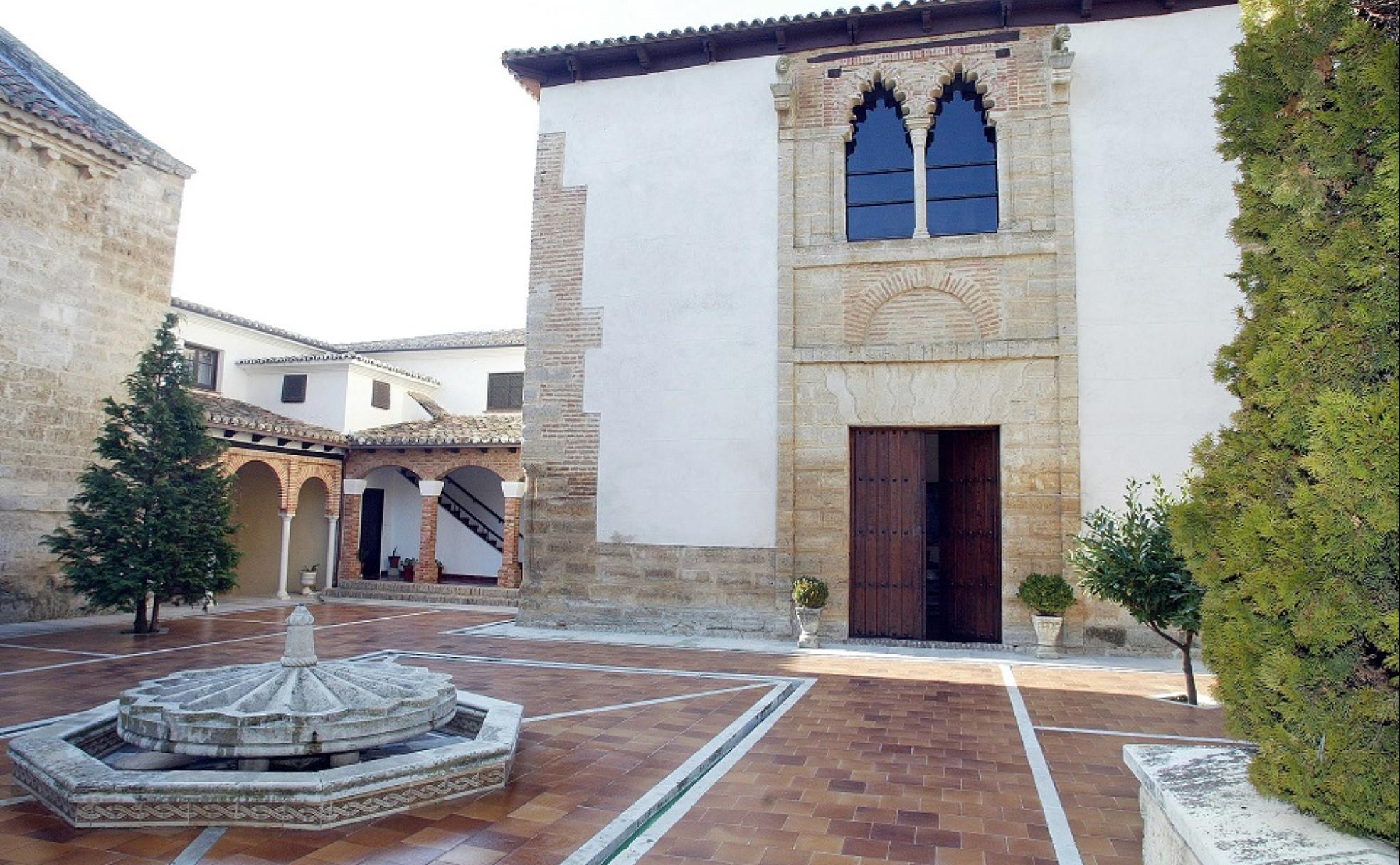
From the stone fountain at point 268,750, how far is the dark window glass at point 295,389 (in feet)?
49.2

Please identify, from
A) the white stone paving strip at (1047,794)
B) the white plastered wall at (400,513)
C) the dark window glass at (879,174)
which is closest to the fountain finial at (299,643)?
the white stone paving strip at (1047,794)

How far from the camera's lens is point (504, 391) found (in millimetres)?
21297

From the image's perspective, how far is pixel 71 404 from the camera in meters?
11.8

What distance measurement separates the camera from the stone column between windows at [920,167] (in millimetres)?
10961

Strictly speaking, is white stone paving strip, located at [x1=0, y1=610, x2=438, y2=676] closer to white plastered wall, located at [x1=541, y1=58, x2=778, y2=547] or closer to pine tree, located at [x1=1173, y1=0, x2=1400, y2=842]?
white plastered wall, located at [x1=541, y1=58, x2=778, y2=547]

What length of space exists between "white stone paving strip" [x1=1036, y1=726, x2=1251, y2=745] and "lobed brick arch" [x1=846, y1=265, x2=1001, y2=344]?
5.56 meters

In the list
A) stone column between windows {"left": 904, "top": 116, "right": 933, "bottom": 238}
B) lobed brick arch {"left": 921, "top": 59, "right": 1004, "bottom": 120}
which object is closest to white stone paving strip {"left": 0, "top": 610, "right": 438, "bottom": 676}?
stone column between windows {"left": 904, "top": 116, "right": 933, "bottom": 238}

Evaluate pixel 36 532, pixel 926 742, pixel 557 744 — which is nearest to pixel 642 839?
pixel 557 744

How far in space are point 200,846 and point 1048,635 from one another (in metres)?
8.63

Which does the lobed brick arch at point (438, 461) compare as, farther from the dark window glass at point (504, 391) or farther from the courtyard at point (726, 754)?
the courtyard at point (726, 754)

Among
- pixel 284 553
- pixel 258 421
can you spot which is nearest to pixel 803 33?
pixel 258 421

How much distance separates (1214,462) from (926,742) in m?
3.40

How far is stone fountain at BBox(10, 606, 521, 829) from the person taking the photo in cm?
372

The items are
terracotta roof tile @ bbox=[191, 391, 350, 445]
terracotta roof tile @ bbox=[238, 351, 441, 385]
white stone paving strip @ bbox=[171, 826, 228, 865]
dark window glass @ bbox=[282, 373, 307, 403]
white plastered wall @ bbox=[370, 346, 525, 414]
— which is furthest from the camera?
white plastered wall @ bbox=[370, 346, 525, 414]
